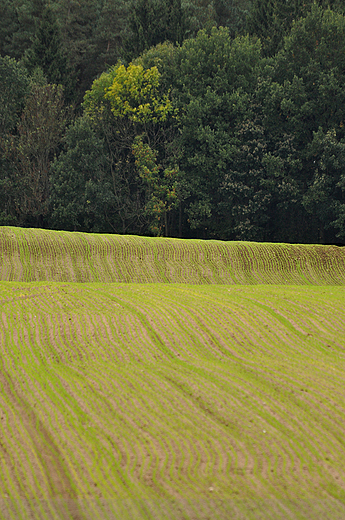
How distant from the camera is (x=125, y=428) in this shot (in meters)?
7.66

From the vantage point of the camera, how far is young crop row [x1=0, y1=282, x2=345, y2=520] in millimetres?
6215

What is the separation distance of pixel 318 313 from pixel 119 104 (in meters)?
28.9

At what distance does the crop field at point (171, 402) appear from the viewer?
6.23 m

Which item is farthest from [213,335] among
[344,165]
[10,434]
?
[344,165]

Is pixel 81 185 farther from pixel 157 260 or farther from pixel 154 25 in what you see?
pixel 157 260

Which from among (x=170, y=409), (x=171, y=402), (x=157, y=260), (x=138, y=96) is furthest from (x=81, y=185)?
(x=170, y=409)

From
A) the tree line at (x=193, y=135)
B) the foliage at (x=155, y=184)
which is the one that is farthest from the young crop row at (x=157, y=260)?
the foliage at (x=155, y=184)

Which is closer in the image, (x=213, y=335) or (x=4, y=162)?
(x=213, y=335)

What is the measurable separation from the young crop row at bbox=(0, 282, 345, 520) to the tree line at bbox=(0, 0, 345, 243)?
2238cm

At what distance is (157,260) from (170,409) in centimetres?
1357

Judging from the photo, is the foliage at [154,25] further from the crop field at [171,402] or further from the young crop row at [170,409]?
the young crop row at [170,409]

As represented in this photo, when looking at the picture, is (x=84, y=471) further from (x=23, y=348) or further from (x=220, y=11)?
(x=220, y=11)

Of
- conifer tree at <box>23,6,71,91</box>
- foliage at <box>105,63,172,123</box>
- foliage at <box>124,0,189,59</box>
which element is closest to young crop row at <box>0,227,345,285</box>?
foliage at <box>105,63,172,123</box>

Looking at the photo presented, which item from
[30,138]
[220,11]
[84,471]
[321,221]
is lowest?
[84,471]
